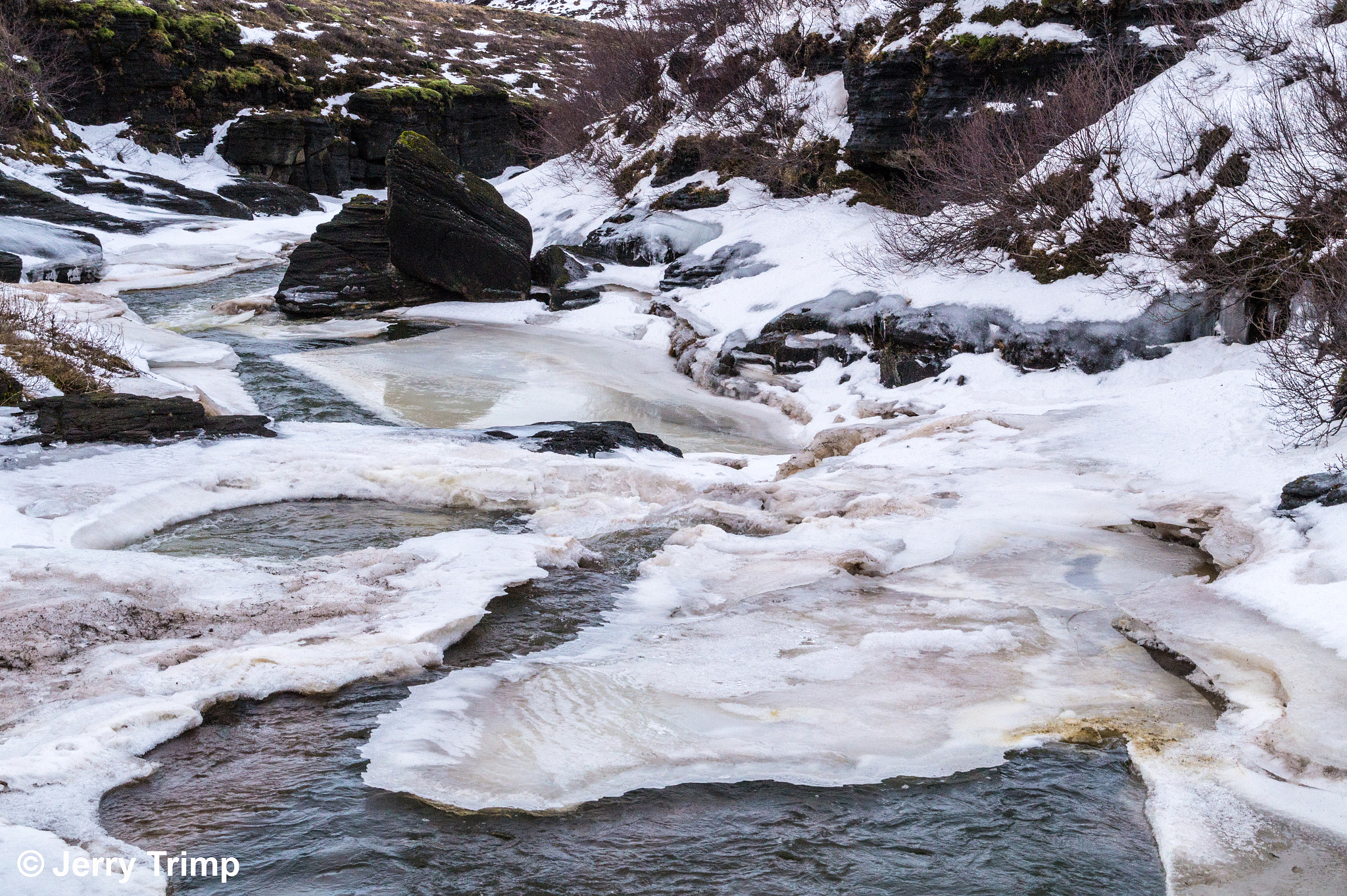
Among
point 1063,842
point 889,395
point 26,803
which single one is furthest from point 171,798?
point 889,395

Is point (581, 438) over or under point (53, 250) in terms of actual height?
under

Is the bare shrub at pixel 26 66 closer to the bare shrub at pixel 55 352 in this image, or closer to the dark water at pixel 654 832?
the bare shrub at pixel 55 352

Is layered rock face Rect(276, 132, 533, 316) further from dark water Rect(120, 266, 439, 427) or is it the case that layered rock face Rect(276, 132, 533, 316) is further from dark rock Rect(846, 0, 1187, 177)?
dark rock Rect(846, 0, 1187, 177)

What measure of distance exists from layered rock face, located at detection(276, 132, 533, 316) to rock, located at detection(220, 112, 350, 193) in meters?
16.6

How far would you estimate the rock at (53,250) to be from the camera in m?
17.4

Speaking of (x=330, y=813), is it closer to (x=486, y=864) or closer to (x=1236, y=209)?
(x=486, y=864)

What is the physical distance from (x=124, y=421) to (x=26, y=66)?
84.9 feet

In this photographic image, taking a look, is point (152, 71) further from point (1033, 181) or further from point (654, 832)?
point (654, 832)

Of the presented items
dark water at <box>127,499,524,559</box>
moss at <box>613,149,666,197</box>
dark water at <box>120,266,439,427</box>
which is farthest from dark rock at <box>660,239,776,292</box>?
dark water at <box>127,499,524,559</box>

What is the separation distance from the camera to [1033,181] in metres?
11.9

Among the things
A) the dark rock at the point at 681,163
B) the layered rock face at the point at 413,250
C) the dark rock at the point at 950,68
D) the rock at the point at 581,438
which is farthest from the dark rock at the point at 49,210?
the dark rock at the point at 950,68

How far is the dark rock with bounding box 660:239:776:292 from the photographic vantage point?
15.9 m

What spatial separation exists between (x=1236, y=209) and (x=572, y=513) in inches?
287

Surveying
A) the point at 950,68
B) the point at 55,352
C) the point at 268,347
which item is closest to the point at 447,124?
the point at 268,347
